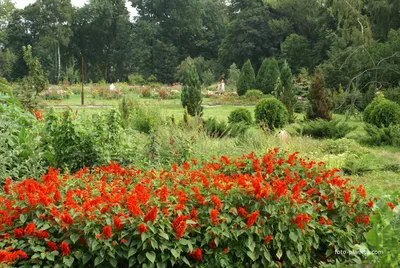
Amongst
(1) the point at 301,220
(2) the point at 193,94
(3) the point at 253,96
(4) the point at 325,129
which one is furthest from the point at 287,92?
(1) the point at 301,220

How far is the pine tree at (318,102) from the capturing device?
11336 mm

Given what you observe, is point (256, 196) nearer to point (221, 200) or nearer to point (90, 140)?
point (221, 200)

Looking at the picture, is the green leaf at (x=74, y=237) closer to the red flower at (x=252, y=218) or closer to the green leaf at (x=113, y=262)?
the green leaf at (x=113, y=262)

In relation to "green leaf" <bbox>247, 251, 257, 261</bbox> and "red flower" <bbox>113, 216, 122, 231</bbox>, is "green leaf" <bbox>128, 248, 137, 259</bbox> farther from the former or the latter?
"green leaf" <bbox>247, 251, 257, 261</bbox>

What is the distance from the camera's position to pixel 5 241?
105 inches

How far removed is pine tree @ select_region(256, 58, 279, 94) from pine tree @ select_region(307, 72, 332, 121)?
1157cm

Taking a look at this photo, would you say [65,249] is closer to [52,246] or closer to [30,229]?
[52,246]

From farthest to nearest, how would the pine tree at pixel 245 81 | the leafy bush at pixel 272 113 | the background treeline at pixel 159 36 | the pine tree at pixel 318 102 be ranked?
the background treeline at pixel 159 36 < the pine tree at pixel 245 81 < the pine tree at pixel 318 102 < the leafy bush at pixel 272 113

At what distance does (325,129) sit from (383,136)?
3.92ft

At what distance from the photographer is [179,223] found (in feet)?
9.36

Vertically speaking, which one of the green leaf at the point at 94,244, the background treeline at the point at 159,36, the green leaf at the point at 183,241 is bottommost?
the green leaf at the point at 183,241

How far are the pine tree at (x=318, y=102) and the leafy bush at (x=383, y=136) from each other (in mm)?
2793

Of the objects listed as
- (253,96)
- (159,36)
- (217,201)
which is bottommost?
(253,96)

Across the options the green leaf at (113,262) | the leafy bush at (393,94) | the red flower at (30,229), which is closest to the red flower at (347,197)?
the green leaf at (113,262)
